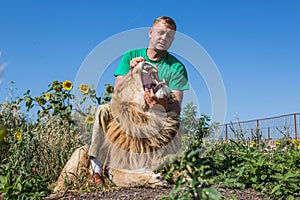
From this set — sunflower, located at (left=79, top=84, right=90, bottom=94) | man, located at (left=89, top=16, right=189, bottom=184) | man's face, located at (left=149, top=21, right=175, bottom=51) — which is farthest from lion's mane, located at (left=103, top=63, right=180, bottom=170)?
sunflower, located at (left=79, top=84, right=90, bottom=94)

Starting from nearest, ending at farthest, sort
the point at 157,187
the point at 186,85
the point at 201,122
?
the point at 157,187 < the point at 186,85 < the point at 201,122

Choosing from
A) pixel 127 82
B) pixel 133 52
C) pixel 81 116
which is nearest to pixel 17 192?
pixel 127 82

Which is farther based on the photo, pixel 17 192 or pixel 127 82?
pixel 127 82

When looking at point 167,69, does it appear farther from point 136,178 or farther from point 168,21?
point 136,178

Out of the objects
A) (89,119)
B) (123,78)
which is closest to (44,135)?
(89,119)

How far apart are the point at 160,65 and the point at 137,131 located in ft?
2.78

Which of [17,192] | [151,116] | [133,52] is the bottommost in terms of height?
[17,192]

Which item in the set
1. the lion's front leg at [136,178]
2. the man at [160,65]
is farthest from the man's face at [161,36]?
the lion's front leg at [136,178]

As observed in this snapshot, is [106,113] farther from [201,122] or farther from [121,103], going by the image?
[201,122]

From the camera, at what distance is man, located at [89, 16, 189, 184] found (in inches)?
145

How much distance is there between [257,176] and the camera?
3.39m

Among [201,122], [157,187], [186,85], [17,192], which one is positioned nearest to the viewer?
[17,192]

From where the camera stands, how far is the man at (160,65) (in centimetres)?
370

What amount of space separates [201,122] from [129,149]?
4.96ft
